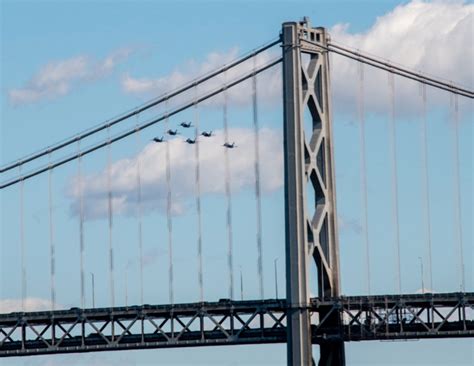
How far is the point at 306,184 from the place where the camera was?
150750 millimetres

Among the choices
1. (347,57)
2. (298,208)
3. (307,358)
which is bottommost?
(307,358)

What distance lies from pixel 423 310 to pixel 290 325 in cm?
866

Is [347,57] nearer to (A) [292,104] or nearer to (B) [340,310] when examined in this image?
(A) [292,104]

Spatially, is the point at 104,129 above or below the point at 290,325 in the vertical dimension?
above

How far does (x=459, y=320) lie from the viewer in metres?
150

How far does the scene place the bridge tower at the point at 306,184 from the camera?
14900 centimetres

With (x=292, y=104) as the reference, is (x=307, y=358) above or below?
below

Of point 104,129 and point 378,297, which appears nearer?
point 378,297

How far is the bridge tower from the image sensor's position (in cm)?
14900

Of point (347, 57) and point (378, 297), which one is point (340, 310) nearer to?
point (378, 297)

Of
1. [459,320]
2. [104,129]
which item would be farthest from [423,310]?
[104,129]

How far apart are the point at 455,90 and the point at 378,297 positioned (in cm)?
1478

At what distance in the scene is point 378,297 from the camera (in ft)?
490

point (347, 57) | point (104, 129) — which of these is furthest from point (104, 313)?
point (347, 57)
